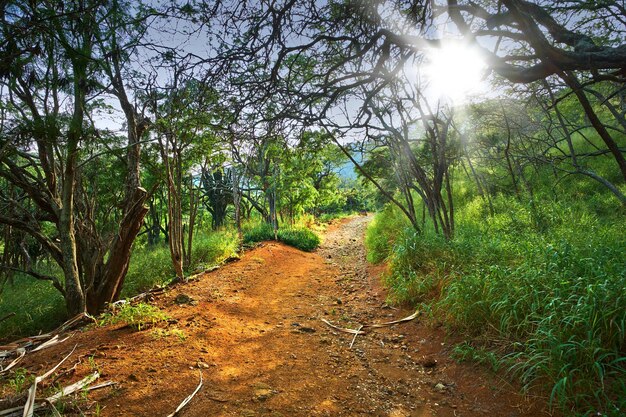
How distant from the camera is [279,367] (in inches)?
121

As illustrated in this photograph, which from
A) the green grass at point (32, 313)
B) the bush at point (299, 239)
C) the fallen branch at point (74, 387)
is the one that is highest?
the fallen branch at point (74, 387)

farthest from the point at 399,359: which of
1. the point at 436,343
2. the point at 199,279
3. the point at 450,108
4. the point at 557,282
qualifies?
the point at 450,108

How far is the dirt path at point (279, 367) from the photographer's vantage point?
2418 millimetres

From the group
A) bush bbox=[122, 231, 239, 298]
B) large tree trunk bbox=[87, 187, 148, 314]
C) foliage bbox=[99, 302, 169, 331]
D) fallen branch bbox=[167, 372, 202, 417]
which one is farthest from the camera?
bush bbox=[122, 231, 239, 298]

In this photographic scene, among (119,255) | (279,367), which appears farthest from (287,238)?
(279,367)

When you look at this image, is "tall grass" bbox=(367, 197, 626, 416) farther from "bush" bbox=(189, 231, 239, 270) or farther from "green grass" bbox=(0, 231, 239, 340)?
"green grass" bbox=(0, 231, 239, 340)

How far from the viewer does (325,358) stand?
337 centimetres

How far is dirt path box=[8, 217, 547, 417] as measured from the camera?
2418 millimetres

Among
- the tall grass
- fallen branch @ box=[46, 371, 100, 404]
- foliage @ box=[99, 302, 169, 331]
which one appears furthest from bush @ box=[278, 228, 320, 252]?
fallen branch @ box=[46, 371, 100, 404]

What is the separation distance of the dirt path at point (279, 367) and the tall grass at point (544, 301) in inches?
13.3

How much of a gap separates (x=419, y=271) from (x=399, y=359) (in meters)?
2.39

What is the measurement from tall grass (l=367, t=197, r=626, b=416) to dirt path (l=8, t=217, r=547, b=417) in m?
0.34

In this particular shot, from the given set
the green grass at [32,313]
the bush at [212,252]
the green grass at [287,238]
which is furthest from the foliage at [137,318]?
the green grass at [287,238]

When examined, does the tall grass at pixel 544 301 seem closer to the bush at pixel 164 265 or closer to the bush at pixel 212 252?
the bush at pixel 212 252
